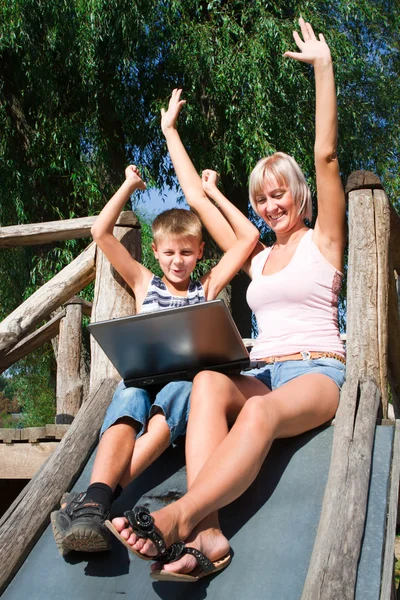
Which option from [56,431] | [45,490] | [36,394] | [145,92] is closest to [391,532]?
[45,490]

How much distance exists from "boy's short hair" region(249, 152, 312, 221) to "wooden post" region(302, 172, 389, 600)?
0.63 ft

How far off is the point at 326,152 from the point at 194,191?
0.74 meters

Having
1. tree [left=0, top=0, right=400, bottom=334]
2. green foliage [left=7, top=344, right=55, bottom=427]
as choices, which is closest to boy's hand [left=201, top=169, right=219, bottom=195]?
tree [left=0, top=0, right=400, bottom=334]

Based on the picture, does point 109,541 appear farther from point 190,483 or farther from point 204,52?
point 204,52

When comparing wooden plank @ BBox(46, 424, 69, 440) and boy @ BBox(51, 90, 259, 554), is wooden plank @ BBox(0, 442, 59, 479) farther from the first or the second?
boy @ BBox(51, 90, 259, 554)

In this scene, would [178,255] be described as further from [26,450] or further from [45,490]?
[26,450]

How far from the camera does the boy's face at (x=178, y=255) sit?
2.97 m

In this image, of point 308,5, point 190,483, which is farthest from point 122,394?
point 308,5

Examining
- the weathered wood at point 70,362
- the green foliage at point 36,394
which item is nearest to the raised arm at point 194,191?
the weathered wood at point 70,362

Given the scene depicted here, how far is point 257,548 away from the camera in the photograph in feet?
7.02

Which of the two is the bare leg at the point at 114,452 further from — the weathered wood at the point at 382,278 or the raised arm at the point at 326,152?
the raised arm at the point at 326,152

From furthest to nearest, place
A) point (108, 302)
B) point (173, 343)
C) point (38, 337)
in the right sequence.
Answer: point (38, 337), point (108, 302), point (173, 343)

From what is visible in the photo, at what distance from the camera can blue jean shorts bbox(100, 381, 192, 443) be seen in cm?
254

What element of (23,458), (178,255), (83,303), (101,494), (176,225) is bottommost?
(23,458)
